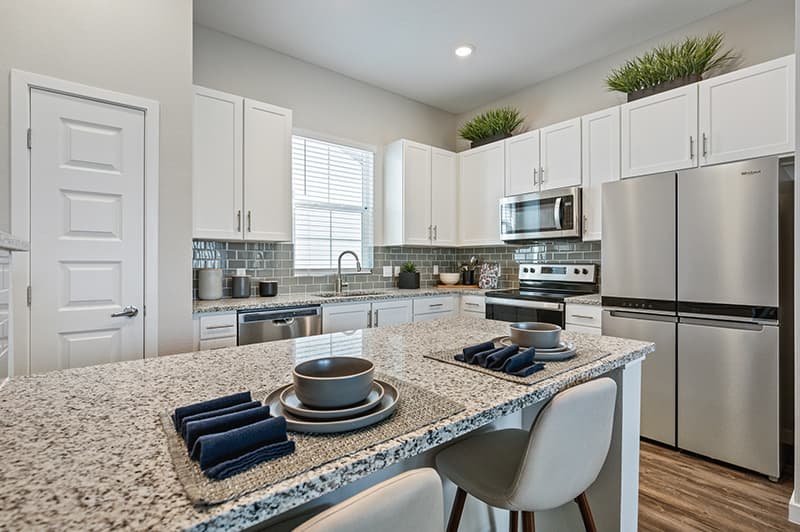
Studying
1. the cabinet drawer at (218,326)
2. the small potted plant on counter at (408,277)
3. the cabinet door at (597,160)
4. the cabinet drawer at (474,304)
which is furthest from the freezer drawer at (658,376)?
the cabinet drawer at (218,326)

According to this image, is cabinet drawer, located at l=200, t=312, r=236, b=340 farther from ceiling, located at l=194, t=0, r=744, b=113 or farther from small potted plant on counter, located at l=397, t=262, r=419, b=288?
ceiling, located at l=194, t=0, r=744, b=113

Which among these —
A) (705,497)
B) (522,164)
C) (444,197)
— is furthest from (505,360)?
(444,197)

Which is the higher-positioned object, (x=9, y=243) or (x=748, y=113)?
(x=748, y=113)

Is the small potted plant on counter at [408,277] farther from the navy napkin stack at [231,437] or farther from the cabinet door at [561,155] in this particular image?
the navy napkin stack at [231,437]

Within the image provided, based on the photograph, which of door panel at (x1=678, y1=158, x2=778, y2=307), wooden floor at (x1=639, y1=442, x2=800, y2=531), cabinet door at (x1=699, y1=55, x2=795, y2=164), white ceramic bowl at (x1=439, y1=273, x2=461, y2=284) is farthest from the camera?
white ceramic bowl at (x1=439, y1=273, x2=461, y2=284)

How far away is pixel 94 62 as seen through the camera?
2.17 meters

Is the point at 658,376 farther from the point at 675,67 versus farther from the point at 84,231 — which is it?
the point at 84,231

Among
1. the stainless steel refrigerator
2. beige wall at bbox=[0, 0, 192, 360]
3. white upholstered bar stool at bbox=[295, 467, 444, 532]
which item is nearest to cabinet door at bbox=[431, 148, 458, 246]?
the stainless steel refrigerator

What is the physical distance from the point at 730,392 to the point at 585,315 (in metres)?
0.94

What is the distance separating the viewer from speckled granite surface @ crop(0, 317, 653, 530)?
1.57ft

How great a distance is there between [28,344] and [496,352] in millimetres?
2310

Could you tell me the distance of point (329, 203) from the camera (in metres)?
3.96

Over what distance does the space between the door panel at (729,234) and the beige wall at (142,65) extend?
3.09 metres

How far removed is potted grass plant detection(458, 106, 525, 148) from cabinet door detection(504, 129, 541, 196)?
204 mm
